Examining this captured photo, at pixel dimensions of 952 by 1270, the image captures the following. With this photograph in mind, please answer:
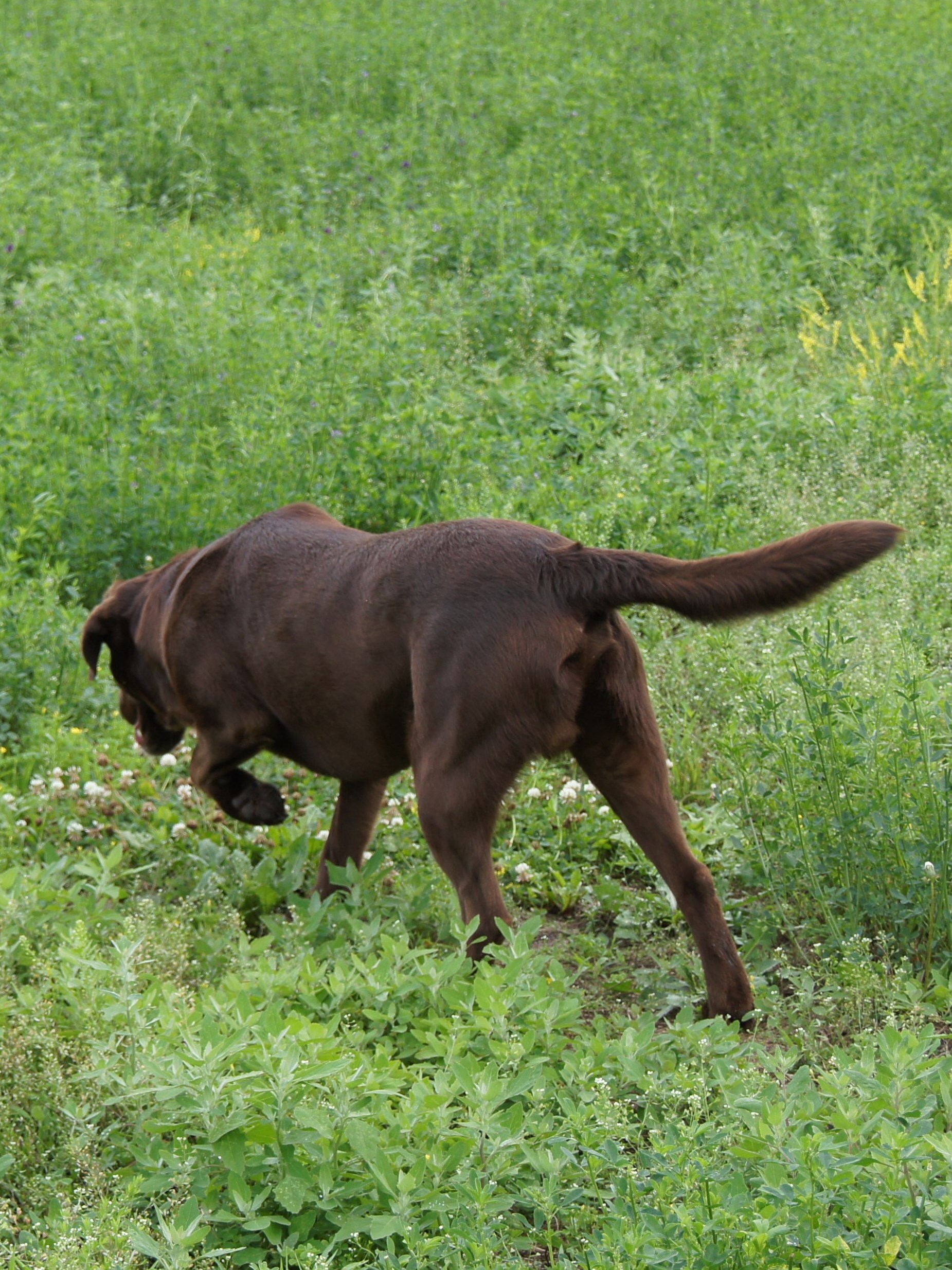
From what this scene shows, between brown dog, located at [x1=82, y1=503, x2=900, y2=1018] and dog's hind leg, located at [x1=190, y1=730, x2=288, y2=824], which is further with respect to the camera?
dog's hind leg, located at [x1=190, y1=730, x2=288, y2=824]

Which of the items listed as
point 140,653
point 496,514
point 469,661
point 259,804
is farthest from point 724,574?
point 496,514

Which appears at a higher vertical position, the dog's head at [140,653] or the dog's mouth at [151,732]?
the dog's head at [140,653]

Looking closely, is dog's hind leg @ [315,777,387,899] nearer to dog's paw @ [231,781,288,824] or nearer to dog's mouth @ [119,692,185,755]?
dog's paw @ [231,781,288,824]

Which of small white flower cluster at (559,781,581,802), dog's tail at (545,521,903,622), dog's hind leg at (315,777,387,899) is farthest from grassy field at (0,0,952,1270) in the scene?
dog's tail at (545,521,903,622)

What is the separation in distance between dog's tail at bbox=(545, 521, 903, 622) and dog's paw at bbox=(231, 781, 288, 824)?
143 cm

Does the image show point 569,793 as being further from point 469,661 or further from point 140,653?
point 140,653

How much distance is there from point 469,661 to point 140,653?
1.75 metres

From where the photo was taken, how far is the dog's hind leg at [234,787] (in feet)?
14.9

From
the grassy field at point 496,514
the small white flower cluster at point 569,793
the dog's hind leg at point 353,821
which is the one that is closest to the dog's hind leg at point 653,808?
the grassy field at point 496,514

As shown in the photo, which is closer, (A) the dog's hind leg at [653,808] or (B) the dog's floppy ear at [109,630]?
(A) the dog's hind leg at [653,808]

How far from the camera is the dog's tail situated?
3.21 meters

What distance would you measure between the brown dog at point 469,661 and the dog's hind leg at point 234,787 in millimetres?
46

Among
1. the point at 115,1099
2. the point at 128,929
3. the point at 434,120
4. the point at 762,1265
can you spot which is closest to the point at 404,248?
the point at 434,120

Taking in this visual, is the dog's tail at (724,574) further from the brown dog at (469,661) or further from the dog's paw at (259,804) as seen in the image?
the dog's paw at (259,804)
